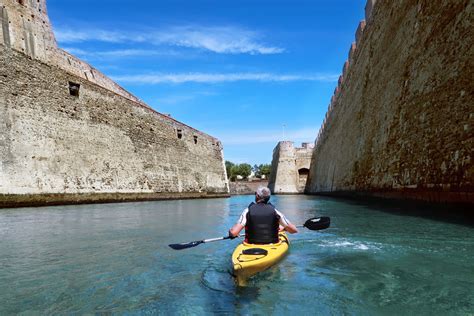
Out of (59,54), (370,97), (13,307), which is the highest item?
(59,54)

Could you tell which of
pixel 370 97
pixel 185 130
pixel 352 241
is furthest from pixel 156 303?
pixel 185 130

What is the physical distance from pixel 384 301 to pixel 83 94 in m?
17.4

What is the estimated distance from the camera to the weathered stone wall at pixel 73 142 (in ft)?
44.8

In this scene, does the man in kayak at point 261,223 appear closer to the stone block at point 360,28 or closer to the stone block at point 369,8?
the stone block at point 369,8

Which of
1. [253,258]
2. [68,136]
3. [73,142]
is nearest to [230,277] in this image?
[253,258]

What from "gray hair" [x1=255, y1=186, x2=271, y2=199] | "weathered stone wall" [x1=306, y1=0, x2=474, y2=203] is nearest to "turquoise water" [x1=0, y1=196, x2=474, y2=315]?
"gray hair" [x1=255, y1=186, x2=271, y2=199]

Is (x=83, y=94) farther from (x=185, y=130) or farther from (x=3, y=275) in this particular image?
(x=3, y=275)

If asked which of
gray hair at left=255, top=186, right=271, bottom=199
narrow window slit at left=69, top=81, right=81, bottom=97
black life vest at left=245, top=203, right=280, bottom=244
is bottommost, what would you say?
black life vest at left=245, top=203, right=280, bottom=244

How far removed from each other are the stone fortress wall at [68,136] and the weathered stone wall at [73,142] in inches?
1.5

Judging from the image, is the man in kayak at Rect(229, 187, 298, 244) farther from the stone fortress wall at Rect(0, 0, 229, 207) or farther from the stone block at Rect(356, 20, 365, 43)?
the stone block at Rect(356, 20, 365, 43)

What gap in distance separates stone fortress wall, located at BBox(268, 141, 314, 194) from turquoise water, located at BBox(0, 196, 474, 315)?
41.9 metres

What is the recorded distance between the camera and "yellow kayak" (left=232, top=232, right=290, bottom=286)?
4.26m

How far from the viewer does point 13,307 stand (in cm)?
350

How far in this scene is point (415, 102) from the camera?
34.4 ft
